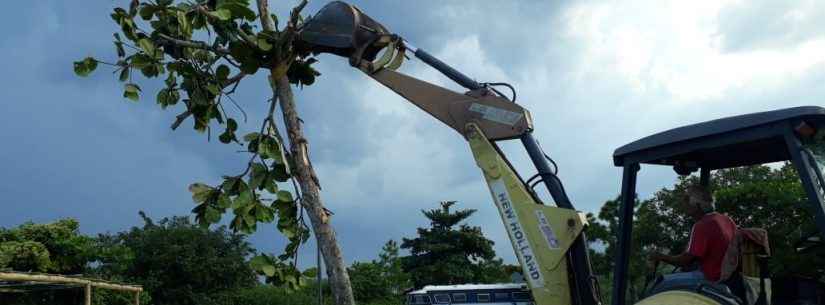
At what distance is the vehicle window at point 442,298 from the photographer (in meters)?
10.2

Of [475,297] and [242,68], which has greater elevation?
[242,68]

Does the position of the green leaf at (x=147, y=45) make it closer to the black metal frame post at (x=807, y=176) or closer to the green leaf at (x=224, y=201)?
the green leaf at (x=224, y=201)

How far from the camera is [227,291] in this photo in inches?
997

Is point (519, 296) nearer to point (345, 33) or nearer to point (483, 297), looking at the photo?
point (483, 297)

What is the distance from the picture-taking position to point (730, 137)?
4582mm

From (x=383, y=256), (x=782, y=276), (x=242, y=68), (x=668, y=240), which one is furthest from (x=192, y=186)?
(x=383, y=256)

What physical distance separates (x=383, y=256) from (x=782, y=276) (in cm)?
2277

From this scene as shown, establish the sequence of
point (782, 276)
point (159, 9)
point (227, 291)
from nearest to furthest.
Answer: point (782, 276)
point (159, 9)
point (227, 291)

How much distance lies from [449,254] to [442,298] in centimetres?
1643

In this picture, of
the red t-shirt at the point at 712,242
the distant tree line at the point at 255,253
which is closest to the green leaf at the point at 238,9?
the red t-shirt at the point at 712,242

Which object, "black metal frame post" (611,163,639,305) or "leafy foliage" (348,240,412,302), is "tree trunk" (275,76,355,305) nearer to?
"black metal frame post" (611,163,639,305)

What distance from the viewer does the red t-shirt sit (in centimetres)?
489

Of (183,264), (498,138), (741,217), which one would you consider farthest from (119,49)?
(183,264)

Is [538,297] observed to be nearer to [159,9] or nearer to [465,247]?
[159,9]
